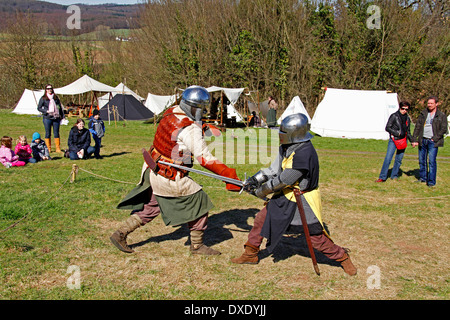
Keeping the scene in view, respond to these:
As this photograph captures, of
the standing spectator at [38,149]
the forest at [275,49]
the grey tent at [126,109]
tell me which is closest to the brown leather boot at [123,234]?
the standing spectator at [38,149]

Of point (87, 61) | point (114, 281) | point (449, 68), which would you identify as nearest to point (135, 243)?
point (114, 281)

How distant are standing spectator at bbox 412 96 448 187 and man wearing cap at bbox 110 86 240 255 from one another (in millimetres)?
5921

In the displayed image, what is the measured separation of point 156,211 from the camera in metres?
4.86

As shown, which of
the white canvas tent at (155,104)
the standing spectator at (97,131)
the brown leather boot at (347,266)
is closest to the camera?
the brown leather boot at (347,266)

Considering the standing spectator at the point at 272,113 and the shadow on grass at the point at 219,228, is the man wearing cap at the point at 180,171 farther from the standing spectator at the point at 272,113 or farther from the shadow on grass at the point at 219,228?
the standing spectator at the point at 272,113

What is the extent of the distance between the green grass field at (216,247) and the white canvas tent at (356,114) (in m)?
8.64

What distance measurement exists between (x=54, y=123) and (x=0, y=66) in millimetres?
28997

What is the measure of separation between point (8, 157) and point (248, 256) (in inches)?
310

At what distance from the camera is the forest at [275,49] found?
2297 cm

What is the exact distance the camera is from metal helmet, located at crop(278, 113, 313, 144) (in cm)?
410

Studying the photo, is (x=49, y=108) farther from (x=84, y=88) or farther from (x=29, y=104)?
(x=29, y=104)

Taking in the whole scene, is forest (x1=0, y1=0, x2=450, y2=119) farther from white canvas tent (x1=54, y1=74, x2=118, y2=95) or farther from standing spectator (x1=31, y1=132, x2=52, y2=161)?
standing spectator (x1=31, y1=132, x2=52, y2=161)

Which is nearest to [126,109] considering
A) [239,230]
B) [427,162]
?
[427,162]

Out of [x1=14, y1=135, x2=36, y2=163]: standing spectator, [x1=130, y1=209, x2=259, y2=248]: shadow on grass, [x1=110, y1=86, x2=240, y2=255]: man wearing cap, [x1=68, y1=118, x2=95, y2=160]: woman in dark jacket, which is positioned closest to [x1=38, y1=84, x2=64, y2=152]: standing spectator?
[x1=68, y1=118, x2=95, y2=160]: woman in dark jacket
